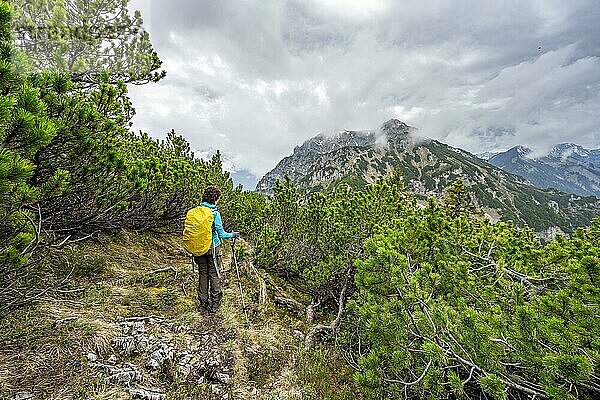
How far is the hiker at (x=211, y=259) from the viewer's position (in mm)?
5957

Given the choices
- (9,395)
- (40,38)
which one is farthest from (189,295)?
(40,38)

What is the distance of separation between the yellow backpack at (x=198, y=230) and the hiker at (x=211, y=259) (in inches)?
0.7

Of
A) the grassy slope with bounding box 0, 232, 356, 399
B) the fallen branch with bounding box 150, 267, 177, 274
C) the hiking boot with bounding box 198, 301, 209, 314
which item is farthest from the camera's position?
the fallen branch with bounding box 150, 267, 177, 274

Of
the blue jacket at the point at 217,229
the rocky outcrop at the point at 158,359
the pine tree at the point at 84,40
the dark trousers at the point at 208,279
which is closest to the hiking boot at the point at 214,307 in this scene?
the dark trousers at the point at 208,279

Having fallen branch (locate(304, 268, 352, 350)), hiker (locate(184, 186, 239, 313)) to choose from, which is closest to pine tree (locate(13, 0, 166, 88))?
hiker (locate(184, 186, 239, 313))

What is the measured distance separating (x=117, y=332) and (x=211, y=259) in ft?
6.23

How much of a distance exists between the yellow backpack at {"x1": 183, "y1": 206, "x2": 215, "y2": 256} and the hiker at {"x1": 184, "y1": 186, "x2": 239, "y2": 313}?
2 centimetres

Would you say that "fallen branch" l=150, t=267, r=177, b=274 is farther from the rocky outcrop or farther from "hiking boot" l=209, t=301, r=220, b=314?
the rocky outcrop

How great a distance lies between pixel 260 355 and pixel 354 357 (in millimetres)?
1966

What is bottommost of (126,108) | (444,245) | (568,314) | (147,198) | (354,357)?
(354,357)

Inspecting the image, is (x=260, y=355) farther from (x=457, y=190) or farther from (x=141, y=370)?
(x=457, y=190)

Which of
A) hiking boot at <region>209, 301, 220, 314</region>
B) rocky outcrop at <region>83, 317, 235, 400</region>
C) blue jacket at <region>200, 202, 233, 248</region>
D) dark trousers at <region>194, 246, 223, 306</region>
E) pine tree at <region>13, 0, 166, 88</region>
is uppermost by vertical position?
pine tree at <region>13, 0, 166, 88</region>

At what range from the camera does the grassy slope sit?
3.89 metres

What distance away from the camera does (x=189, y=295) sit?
696 centimetres
